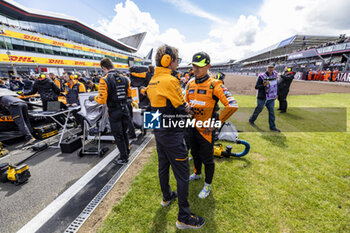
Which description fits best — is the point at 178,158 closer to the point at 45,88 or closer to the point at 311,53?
the point at 45,88

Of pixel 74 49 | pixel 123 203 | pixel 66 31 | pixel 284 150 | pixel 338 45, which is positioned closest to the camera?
pixel 123 203

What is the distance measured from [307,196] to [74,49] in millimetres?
45867

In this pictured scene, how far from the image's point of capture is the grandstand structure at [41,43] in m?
22.3

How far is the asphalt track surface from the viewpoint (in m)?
2.11

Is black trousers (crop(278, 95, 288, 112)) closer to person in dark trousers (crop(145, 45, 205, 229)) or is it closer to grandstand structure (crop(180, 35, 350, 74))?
person in dark trousers (crop(145, 45, 205, 229))

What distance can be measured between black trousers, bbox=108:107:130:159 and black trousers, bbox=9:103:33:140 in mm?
3607

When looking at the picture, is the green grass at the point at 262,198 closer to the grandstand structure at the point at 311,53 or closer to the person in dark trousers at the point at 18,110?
the person in dark trousers at the point at 18,110

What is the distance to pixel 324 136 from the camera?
4602 mm

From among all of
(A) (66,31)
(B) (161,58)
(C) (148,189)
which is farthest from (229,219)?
(A) (66,31)

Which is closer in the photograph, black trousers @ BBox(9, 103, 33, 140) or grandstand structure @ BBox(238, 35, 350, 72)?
black trousers @ BBox(9, 103, 33, 140)

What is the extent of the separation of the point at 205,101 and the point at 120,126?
2.12 m

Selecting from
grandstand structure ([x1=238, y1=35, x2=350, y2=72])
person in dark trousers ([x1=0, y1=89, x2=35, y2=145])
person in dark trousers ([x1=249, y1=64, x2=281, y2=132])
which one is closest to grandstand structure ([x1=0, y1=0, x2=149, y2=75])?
person in dark trousers ([x1=0, y1=89, x2=35, y2=145])

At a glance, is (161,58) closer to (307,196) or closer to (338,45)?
(307,196)

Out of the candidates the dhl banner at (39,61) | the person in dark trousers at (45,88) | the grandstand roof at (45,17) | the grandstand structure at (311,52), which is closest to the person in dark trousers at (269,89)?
the person in dark trousers at (45,88)
